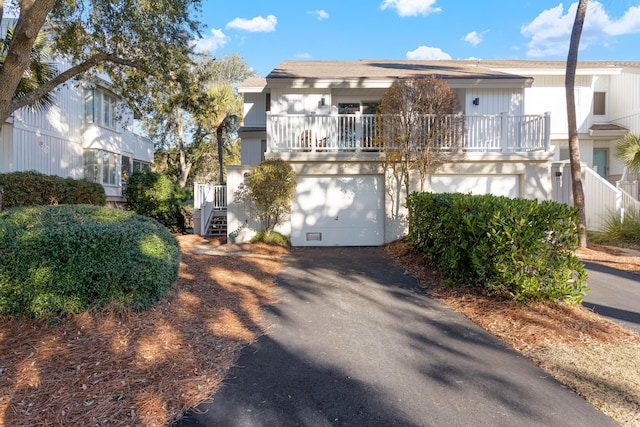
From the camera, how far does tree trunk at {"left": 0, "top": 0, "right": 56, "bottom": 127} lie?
5852 mm

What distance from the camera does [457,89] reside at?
1259cm

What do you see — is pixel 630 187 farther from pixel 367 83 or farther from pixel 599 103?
pixel 367 83

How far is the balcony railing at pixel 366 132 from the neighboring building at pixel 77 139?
17.4ft

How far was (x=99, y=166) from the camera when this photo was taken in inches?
703

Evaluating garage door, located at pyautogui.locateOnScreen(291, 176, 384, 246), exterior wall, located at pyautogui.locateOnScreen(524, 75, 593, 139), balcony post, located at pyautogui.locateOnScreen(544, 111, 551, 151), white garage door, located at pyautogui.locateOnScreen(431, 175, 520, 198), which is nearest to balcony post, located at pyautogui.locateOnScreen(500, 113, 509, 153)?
white garage door, located at pyautogui.locateOnScreen(431, 175, 520, 198)

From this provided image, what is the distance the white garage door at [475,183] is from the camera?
451 inches

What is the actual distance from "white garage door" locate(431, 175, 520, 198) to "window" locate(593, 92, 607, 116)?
34.2 feet

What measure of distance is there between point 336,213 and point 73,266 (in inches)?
316

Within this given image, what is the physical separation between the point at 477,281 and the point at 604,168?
16386mm

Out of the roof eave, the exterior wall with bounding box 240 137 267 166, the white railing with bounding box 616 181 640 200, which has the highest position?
the roof eave

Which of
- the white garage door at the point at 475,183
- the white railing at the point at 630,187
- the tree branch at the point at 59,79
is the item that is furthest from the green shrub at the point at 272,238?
the white railing at the point at 630,187

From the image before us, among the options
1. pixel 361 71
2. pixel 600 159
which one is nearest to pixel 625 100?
pixel 600 159

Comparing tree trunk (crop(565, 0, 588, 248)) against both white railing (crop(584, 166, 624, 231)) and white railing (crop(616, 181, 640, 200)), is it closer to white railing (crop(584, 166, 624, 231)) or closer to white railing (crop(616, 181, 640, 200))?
white railing (crop(584, 166, 624, 231))

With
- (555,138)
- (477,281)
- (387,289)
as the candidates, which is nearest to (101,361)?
(387,289)
